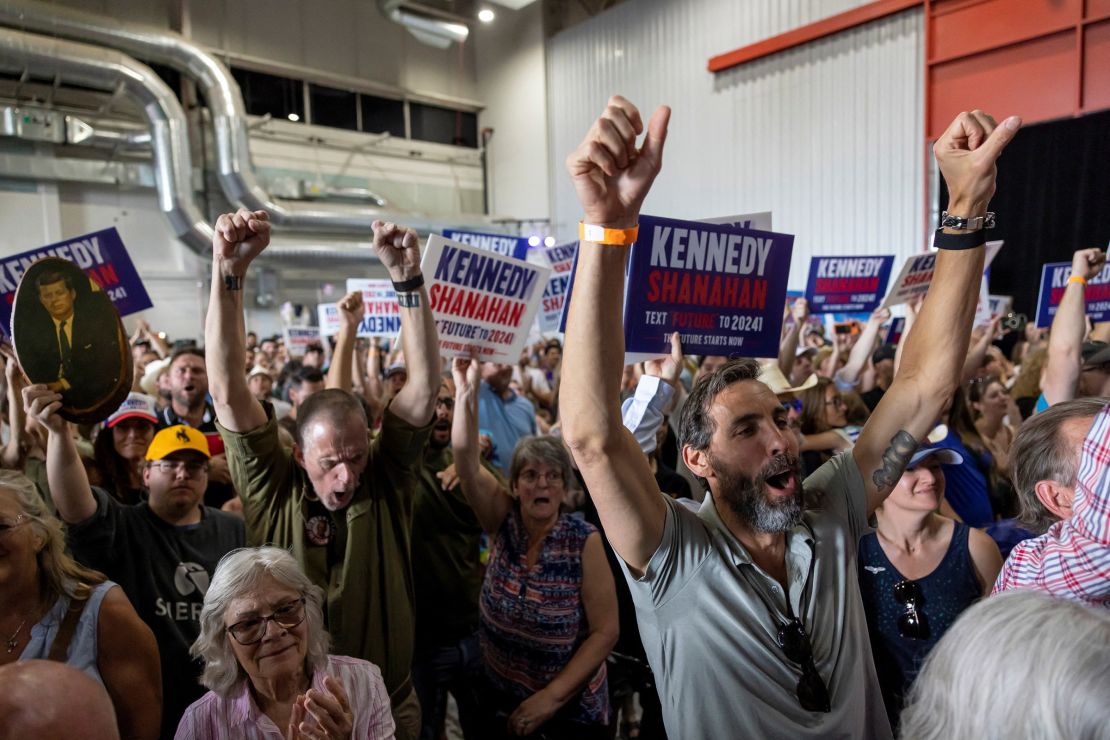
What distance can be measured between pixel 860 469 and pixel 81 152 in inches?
626

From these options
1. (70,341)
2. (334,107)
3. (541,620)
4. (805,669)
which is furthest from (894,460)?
(334,107)

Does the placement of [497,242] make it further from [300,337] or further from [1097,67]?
[1097,67]

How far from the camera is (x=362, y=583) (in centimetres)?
231

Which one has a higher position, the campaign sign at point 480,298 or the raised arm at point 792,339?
the campaign sign at point 480,298

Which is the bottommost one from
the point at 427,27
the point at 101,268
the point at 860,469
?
the point at 860,469

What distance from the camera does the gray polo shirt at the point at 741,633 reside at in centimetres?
152

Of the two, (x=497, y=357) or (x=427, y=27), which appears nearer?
(x=497, y=357)

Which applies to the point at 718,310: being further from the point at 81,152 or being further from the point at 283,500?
the point at 81,152

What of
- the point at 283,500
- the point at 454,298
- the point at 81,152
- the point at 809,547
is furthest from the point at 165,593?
→ the point at 81,152

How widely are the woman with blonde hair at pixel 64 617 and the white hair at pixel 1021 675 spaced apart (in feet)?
5.79

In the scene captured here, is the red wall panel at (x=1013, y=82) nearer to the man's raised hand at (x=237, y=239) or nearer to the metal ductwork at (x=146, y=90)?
the man's raised hand at (x=237, y=239)

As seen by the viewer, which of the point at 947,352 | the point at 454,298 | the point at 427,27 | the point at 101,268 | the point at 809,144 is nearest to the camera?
the point at 947,352

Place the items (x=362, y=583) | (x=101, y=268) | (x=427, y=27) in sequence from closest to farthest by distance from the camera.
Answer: (x=362, y=583), (x=101, y=268), (x=427, y=27)

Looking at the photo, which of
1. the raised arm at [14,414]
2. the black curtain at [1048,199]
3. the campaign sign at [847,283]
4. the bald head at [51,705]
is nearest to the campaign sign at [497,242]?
the campaign sign at [847,283]
